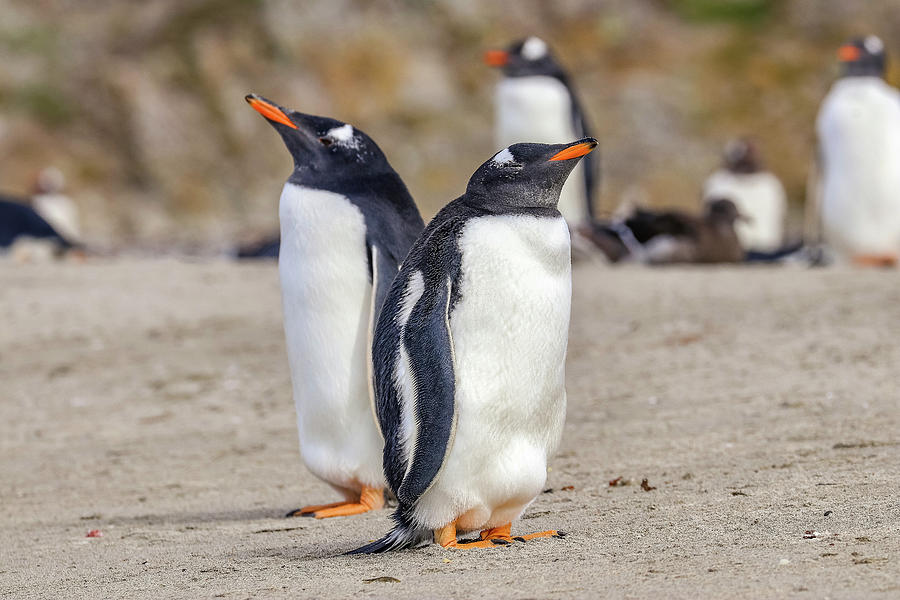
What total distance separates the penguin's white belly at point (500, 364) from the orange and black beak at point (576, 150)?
0.18 m

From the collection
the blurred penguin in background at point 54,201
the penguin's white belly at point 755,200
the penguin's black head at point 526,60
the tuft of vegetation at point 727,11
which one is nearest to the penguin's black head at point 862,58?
the penguin's black head at point 526,60

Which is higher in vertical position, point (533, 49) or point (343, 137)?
point (533, 49)

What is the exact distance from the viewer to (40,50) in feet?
66.5

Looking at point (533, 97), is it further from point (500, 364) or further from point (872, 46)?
point (500, 364)

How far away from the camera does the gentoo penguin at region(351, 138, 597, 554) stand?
350 centimetres

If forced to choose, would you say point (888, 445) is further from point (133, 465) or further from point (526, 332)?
point (133, 465)

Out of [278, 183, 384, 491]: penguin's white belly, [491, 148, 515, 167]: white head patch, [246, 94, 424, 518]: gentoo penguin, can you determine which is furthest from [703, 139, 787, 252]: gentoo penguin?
[491, 148, 515, 167]: white head patch

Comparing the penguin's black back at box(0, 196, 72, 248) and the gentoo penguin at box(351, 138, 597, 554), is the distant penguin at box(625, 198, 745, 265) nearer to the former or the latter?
the penguin's black back at box(0, 196, 72, 248)

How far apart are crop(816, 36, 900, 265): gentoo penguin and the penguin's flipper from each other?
726cm

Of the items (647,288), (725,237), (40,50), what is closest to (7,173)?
(40,50)

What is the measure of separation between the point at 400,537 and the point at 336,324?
42.1 inches

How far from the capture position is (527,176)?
3.58 m

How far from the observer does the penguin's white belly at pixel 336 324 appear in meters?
4.44

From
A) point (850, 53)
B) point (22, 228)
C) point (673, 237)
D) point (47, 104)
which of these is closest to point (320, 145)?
point (850, 53)
